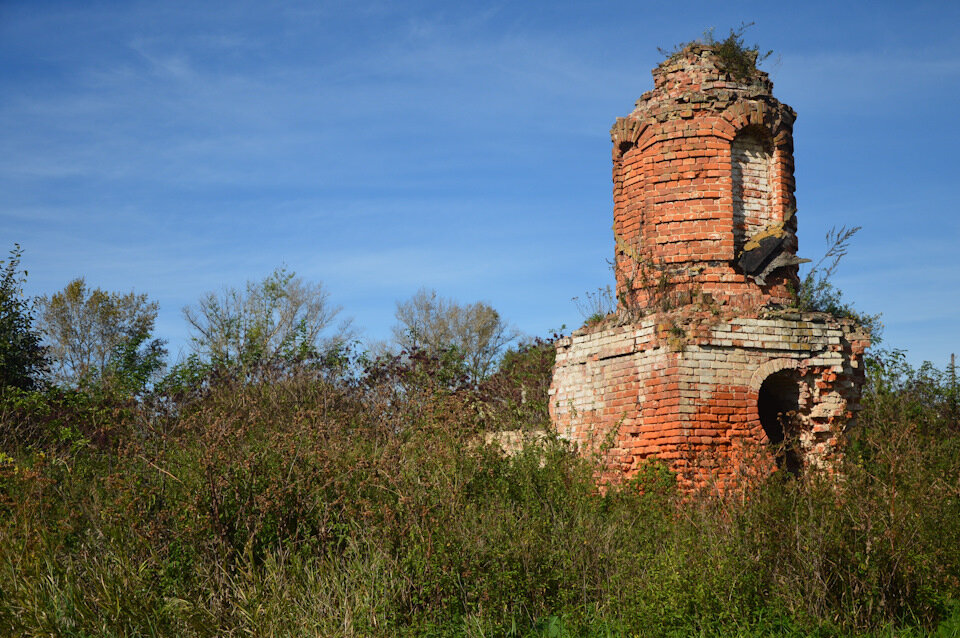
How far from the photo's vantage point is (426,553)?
20.6 feet

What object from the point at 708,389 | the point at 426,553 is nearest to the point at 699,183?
the point at 708,389

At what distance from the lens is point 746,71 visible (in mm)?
11445

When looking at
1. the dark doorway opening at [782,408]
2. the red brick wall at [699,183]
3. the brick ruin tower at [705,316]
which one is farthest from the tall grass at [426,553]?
the red brick wall at [699,183]

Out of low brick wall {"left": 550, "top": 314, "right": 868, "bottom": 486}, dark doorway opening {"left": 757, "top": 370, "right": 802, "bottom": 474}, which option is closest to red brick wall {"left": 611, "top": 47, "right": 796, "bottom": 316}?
low brick wall {"left": 550, "top": 314, "right": 868, "bottom": 486}

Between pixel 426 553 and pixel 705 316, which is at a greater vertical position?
pixel 705 316

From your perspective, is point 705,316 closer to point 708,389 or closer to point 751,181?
point 708,389

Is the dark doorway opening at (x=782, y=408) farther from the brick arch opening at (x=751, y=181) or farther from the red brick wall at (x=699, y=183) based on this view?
the brick arch opening at (x=751, y=181)

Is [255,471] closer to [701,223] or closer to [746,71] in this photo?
[701,223]

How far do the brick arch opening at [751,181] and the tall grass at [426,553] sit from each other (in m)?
4.03

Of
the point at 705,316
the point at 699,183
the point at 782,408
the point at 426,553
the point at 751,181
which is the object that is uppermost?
the point at 751,181

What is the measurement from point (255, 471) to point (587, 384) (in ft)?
17.2

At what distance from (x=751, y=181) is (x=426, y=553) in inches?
298

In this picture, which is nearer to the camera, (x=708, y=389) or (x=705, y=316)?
(x=708, y=389)

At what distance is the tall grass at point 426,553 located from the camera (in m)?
5.77
